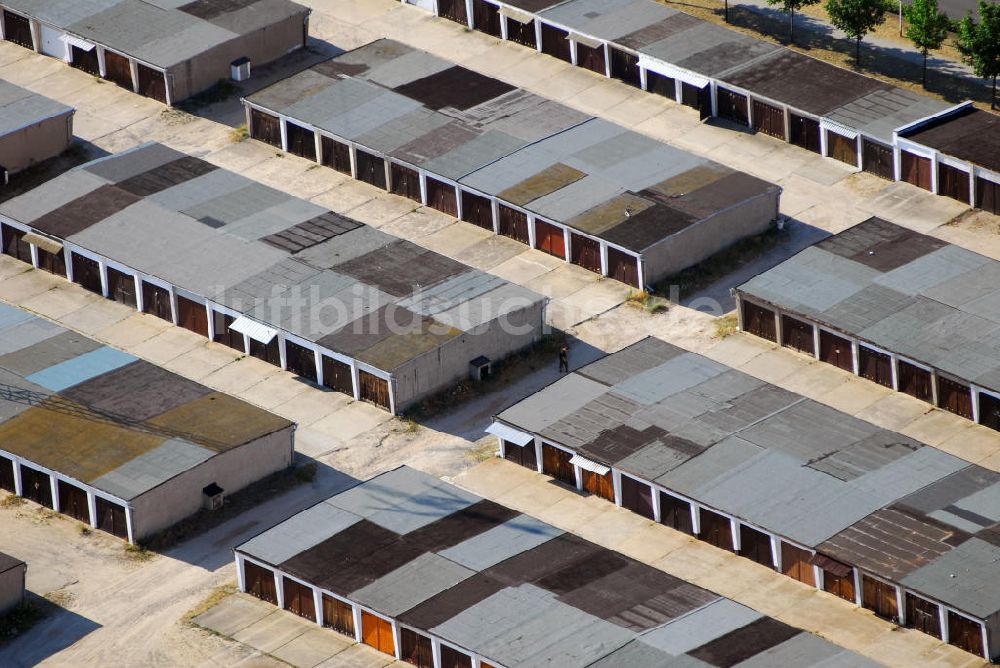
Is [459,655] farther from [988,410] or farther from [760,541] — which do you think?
[988,410]

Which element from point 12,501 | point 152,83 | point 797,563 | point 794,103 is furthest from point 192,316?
point 794,103

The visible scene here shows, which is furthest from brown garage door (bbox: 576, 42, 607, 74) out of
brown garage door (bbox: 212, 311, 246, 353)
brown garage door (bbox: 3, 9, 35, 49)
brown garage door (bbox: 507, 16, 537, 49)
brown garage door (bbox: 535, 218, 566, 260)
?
brown garage door (bbox: 3, 9, 35, 49)

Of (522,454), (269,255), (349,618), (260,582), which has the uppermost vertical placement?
(269,255)

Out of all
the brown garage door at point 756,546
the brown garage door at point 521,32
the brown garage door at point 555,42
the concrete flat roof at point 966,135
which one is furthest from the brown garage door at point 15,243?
the concrete flat roof at point 966,135

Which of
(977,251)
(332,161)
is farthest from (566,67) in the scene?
(977,251)

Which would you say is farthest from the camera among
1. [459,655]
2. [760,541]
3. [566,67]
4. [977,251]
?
[566,67]

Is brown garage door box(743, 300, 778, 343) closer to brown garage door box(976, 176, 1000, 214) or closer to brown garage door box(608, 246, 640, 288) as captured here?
brown garage door box(608, 246, 640, 288)

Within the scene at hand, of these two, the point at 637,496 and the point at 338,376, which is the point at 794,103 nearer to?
the point at 338,376
